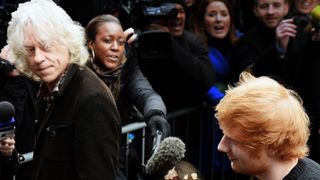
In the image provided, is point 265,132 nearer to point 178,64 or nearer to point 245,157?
point 245,157

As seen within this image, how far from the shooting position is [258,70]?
5008 mm

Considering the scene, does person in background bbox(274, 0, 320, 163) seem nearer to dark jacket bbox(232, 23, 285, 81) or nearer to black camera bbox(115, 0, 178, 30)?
dark jacket bbox(232, 23, 285, 81)

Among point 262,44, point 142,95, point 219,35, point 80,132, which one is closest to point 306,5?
point 262,44

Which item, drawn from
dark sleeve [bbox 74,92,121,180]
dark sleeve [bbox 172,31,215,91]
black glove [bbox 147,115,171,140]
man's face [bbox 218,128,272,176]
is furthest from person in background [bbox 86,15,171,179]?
man's face [bbox 218,128,272,176]

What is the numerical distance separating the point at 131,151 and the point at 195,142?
110 centimetres

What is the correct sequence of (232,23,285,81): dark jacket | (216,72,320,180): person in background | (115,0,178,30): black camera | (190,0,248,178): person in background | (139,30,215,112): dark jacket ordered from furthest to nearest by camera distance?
1. (190,0,248,178): person in background
2. (232,23,285,81): dark jacket
3. (139,30,215,112): dark jacket
4. (115,0,178,30): black camera
5. (216,72,320,180): person in background

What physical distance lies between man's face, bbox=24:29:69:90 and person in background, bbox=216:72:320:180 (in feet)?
3.05

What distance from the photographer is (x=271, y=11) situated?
5289 mm

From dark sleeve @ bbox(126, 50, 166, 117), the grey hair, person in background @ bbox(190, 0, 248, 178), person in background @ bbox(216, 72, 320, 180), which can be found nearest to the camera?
person in background @ bbox(216, 72, 320, 180)

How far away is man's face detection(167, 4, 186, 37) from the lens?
5.02 meters

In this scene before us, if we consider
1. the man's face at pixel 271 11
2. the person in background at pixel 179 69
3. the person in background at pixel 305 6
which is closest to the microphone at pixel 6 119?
the person in background at pixel 179 69

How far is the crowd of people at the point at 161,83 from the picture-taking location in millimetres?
2191

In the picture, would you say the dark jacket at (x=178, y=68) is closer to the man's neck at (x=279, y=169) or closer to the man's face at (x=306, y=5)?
the man's face at (x=306, y=5)

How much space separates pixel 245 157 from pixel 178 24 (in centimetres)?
295
